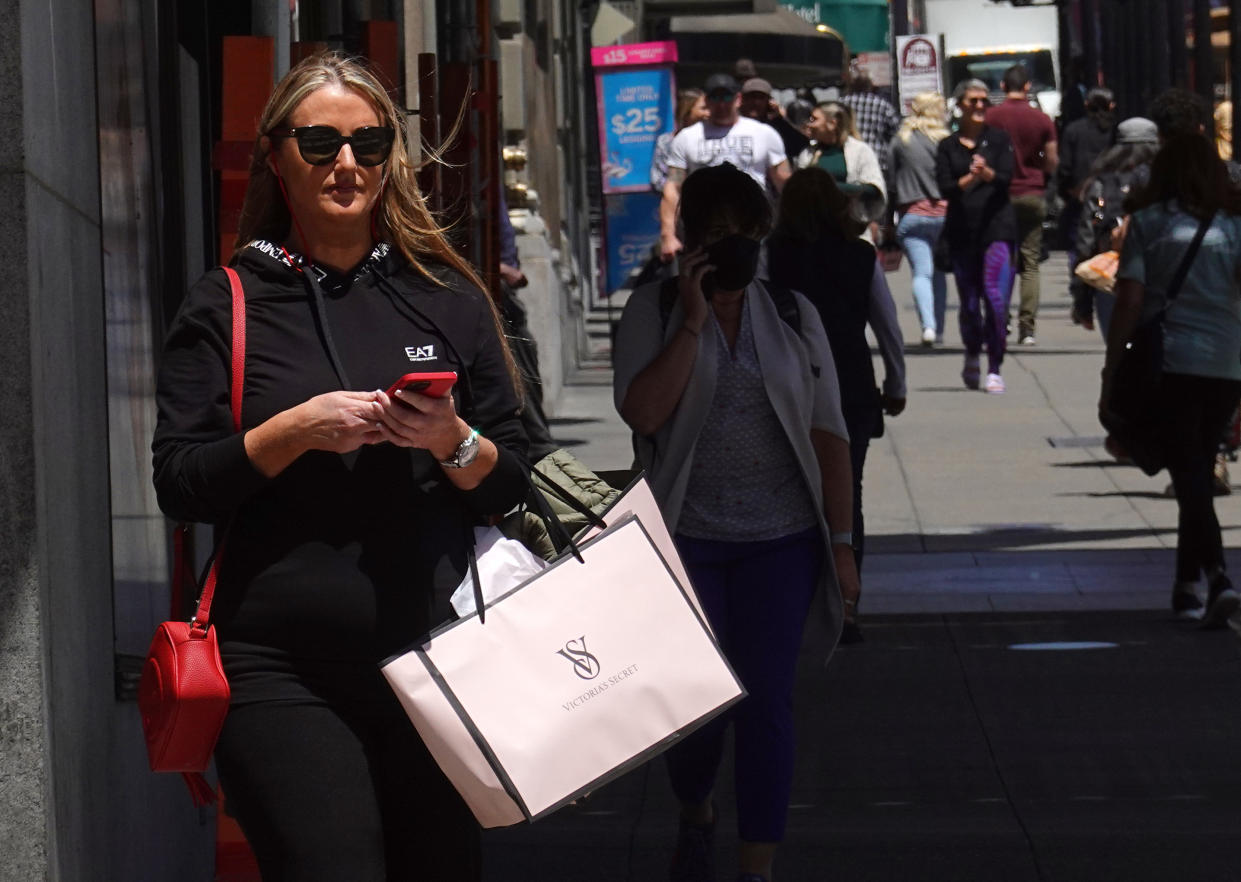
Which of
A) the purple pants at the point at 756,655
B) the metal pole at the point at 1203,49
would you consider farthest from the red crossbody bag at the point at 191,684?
the metal pole at the point at 1203,49

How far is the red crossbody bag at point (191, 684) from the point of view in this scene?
3.28 meters

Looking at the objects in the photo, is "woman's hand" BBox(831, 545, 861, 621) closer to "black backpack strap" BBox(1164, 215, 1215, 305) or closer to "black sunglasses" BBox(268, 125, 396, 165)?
"black sunglasses" BBox(268, 125, 396, 165)

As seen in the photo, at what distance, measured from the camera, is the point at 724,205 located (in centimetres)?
555

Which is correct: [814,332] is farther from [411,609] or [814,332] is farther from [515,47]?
[515,47]

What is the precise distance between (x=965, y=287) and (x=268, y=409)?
13264 mm

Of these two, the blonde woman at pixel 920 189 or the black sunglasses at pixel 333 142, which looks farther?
the blonde woman at pixel 920 189

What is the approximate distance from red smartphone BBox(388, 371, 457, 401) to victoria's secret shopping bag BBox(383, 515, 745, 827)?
0.36 metres

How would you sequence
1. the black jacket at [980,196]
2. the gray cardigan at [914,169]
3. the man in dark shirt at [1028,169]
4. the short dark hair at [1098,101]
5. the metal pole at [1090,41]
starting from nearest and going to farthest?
1. the black jacket at [980,196]
2. the gray cardigan at [914,169]
3. the man in dark shirt at [1028,169]
4. the short dark hair at [1098,101]
5. the metal pole at [1090,41]

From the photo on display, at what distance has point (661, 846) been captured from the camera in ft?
19.7

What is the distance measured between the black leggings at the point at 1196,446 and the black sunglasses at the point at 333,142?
5.29 m

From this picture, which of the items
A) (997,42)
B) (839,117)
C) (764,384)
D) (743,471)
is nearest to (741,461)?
(743,471)

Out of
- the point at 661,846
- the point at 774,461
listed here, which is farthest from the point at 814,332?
the point at 661,846

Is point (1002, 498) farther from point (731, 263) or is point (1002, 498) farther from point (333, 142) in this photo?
point (333, 142)

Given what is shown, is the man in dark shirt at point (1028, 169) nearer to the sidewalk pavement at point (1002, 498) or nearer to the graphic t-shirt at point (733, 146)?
the sidewalk pavement at point (1002, 498)
